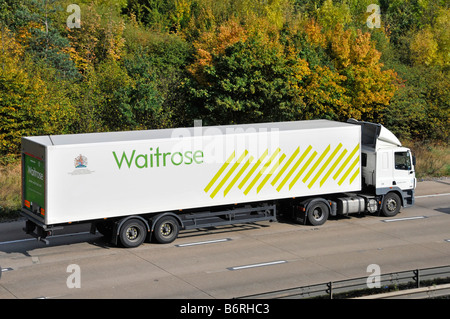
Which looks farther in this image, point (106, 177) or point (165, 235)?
point (165, 235)

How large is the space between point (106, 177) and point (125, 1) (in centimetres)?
5647

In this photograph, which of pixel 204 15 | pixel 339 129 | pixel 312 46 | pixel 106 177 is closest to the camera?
pixel 106 177

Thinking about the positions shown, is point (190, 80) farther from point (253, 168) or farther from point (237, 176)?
point (237, 176)

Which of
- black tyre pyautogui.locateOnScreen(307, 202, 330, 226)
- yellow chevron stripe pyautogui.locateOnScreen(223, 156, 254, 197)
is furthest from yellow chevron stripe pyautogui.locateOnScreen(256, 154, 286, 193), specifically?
black tyre pyautogui.locateOnScreen(307, 202, 330, 226)

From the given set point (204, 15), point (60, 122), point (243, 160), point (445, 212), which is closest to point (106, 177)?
point (243, 160)

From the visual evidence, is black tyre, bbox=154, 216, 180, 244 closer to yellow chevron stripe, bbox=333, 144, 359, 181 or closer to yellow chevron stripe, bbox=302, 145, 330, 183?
yellow chevron stripe, bbox=302, 145, 330, 183

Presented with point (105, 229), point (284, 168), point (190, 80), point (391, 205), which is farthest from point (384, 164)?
point (190, 80)

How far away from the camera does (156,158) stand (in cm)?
2245

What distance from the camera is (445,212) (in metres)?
28.9

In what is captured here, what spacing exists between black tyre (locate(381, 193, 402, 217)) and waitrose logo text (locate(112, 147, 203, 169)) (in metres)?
8.48

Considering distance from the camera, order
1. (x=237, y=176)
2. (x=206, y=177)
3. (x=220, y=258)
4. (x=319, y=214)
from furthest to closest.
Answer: (x=319, y=214) < (x=237, y=176) < (x=206, y=177) < (x=220, y=258)

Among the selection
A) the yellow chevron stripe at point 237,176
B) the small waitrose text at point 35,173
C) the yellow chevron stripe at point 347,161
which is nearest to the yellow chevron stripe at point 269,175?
the yellow chevron stripe at point 237,176

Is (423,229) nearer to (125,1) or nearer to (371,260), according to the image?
(371,260)

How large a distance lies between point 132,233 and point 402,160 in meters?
11.4
